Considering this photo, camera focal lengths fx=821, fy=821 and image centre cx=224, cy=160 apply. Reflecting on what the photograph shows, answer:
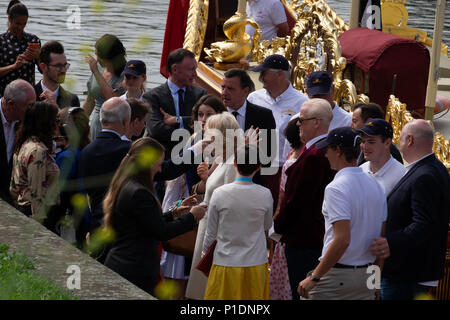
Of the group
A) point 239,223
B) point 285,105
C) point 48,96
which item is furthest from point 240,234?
point 48,96

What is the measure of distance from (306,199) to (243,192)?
472 mm

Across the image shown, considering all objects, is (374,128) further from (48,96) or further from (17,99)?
(48,96)

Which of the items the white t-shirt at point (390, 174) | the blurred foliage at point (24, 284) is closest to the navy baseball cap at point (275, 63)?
the white t-shirt at point (390, 174)

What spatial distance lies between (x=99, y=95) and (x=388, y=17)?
4.95 metres

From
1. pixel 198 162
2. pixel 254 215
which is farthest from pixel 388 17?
pixel 254 215

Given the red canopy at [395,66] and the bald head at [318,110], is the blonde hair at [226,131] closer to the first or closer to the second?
the bald head at [318,110]

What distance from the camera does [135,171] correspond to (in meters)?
4.68

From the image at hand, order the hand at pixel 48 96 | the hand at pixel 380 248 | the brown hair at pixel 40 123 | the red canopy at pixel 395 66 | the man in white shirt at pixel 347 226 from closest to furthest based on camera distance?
the man in white shirt at pixel 347 226 < the hand at pixel 380 248 < the brown hair at pixel 40 123 < the hand at pixel 48 96 < the red canopy at pixel 395 66

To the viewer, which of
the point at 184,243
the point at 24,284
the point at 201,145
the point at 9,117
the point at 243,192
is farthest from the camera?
the point at 9,117

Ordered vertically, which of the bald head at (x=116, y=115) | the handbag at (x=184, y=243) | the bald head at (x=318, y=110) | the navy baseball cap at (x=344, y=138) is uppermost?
the navy baseball cap at (x=344, y=138)

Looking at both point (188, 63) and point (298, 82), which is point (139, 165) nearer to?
point (188, 63)

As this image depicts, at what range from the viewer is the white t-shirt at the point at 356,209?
4.41 meters

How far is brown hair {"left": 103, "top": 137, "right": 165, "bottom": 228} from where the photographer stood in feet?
15.3

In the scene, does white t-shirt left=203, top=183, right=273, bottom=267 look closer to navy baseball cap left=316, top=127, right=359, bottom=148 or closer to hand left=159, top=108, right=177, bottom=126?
navy baseball cap left=316, top=127, right=359, bottom=148
